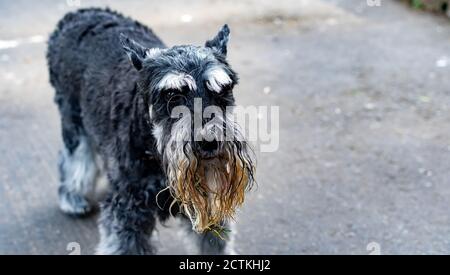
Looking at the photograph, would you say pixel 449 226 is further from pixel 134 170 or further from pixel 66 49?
pixel 66 49

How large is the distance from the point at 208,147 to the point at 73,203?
2493mm

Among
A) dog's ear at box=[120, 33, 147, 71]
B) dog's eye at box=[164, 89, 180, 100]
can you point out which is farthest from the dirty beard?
dog's ear at box=[120, 33, 147, 71]

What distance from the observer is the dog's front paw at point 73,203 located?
18.3 feet

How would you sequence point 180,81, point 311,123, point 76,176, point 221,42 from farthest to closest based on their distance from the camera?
point 311,123
point 76,176
point 221,42
point 180,81

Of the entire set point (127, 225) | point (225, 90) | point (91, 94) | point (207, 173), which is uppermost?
point (225, 90)

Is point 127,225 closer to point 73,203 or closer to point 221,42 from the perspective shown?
point 221,42

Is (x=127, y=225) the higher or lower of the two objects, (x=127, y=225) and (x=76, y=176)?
the higher

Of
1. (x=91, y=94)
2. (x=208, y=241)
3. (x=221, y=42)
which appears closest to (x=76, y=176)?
(x=91, y=94)

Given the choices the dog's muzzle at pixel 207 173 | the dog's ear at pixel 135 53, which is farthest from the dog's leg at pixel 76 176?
the dog's muzzle at pixel 207 173

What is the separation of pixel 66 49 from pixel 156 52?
1.59 metres

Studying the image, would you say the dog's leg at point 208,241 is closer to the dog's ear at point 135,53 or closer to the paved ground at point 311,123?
the paved ground at point 311,123

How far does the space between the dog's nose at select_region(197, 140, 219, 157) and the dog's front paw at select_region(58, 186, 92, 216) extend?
2.45 meters

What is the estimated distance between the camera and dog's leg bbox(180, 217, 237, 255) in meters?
4.53

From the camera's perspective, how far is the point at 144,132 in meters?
4.07
